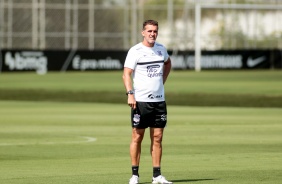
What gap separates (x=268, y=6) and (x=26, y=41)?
16662mm

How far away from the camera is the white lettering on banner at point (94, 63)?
6275cm

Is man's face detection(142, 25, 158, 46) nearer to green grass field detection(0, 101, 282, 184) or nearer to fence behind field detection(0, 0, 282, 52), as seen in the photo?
green grass field detection(0, 101, 282, 184)

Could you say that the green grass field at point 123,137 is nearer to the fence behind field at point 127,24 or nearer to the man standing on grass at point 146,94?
the man standing on grass at point 146,94

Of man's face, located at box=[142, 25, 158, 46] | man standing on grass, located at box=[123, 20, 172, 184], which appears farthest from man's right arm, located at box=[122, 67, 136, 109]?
man's face, located at box=[142, 25, 158, 46]

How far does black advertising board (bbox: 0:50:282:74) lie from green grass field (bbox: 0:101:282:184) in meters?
30.5

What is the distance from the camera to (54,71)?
2400 inches

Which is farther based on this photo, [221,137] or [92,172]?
[221,137]

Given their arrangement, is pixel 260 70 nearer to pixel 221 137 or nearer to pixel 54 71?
pixel 54 71

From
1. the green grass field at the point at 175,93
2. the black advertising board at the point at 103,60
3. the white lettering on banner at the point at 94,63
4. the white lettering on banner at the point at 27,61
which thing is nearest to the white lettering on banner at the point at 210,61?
the black advertising board at the point at 103,60

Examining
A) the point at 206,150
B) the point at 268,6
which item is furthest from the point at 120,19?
the point at 206,150

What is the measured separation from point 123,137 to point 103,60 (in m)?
43.8

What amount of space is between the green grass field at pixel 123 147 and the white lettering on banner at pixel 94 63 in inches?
1291

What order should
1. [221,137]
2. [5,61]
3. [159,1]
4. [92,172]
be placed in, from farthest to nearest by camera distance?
[159,1], [5,61], [221,137], [92,172]

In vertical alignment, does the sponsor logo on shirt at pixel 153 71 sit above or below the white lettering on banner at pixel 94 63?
above
